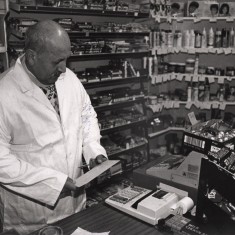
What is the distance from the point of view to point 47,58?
72.0 inches

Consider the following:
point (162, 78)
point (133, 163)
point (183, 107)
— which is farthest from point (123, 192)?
point (183, 107)

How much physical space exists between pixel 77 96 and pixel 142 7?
259 centimetres

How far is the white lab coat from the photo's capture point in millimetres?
1802

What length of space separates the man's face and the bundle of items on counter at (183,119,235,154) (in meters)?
0.90

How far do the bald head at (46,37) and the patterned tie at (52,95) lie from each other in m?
0.33

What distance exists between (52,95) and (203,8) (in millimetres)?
3384

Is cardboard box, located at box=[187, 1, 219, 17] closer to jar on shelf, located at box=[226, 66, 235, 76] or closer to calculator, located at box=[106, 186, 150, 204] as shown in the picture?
jar on shelf, located at box=[226, 66, 235, 76]

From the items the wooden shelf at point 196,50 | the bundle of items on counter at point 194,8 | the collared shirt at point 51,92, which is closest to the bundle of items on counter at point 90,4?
the bundle of items on counter at point 194,8

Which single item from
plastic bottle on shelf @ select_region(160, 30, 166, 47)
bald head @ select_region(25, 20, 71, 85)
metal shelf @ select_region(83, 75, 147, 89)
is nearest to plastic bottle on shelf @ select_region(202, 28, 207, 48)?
plastic bottle on shelf @ select_region(160, 30, 166, 47)

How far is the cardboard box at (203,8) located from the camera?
182 inches

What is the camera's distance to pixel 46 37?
1.79 m

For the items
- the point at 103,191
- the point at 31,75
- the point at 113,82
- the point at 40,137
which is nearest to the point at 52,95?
the point at 31,75

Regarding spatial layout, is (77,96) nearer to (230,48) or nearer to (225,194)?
(225,194)

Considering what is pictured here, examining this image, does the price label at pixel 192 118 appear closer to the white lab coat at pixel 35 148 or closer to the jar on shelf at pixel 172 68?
the white lab coat at pixel 35 148
